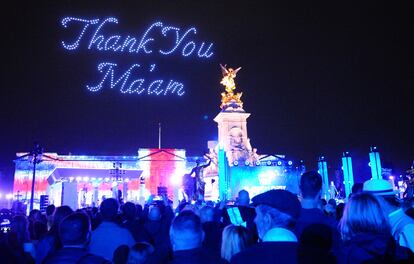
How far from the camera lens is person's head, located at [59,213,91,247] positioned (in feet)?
15.0

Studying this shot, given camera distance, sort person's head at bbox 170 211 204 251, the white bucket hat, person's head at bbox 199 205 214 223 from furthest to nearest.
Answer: person's head at bbox 199 205 214 223 → the white bucket hat → person's head at bbox 170 211 204 251

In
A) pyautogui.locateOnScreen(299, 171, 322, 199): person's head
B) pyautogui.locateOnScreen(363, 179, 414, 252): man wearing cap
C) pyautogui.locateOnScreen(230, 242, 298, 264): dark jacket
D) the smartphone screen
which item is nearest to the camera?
pyautogui.locateOnScreen(230, 242, 298, 264): dark jacket

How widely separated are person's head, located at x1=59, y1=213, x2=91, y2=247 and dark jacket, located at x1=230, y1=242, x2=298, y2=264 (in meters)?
2.11

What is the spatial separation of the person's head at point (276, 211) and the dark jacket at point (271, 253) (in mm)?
293

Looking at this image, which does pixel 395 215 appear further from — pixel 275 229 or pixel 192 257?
pixel 192 257

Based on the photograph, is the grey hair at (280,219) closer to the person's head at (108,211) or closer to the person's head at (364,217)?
the person's head at (364,217)

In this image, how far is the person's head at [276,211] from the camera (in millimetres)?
3699

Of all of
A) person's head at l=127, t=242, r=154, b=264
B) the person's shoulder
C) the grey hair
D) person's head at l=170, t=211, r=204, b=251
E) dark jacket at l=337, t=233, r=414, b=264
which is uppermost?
the grey hair

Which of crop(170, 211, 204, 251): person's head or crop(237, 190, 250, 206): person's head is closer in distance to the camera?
crop(170, 211, 204, 251): person's head

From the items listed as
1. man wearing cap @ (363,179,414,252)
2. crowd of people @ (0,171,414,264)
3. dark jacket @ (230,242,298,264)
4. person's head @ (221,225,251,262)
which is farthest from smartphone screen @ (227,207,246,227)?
dark jacket @ (230,242,298,264)

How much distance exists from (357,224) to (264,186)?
132 ft

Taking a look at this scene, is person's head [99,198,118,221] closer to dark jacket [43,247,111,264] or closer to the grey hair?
dark jacket [43,247,111,264]

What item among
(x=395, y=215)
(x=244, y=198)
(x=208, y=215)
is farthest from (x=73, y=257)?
(x=244, y=198)

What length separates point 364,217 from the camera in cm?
405
